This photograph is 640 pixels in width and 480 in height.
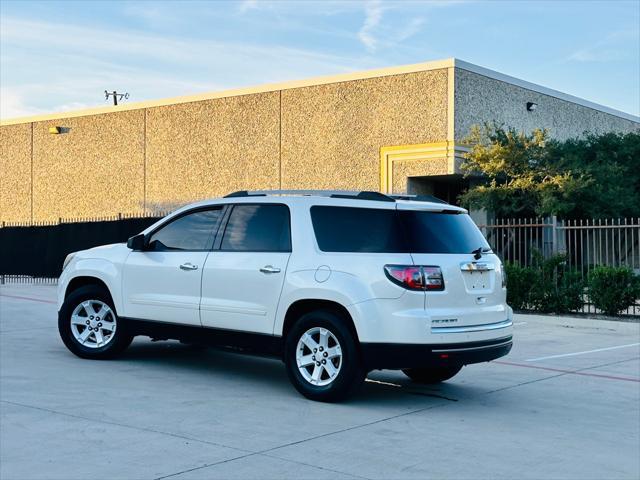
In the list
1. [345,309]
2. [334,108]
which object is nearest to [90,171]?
[334,108]

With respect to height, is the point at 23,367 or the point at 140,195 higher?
the point at 140,195

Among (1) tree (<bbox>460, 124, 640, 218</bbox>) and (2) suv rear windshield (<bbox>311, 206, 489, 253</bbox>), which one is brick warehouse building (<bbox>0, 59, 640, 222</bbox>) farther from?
(2) suv rear windshield (<bbox>311, 206, 489, 253</bbox>)

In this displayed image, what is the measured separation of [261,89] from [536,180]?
10.9 metres

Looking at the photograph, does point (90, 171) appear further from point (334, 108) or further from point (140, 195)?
point (334, 108)

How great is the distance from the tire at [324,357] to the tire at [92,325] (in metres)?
2.57

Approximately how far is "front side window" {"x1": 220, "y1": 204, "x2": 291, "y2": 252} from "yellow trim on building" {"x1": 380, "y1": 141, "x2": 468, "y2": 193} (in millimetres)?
18851

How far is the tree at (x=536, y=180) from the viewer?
85.1 ft

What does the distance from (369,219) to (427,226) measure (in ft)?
1.83

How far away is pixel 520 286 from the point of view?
19.1 metres

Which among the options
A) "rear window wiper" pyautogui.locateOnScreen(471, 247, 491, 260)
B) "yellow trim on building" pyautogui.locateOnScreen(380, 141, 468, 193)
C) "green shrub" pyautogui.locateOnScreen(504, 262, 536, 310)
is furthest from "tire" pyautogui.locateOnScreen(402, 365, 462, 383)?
"yellow trim on building" pyautogui.locateOnScreen(380, 141, 468, 193)

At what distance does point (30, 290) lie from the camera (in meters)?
23.5

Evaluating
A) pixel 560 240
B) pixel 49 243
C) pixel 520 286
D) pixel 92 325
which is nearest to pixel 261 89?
pixel 49 243

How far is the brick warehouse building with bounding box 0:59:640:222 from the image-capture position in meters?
28.2

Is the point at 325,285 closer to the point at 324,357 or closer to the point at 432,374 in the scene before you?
the point at 324,357
